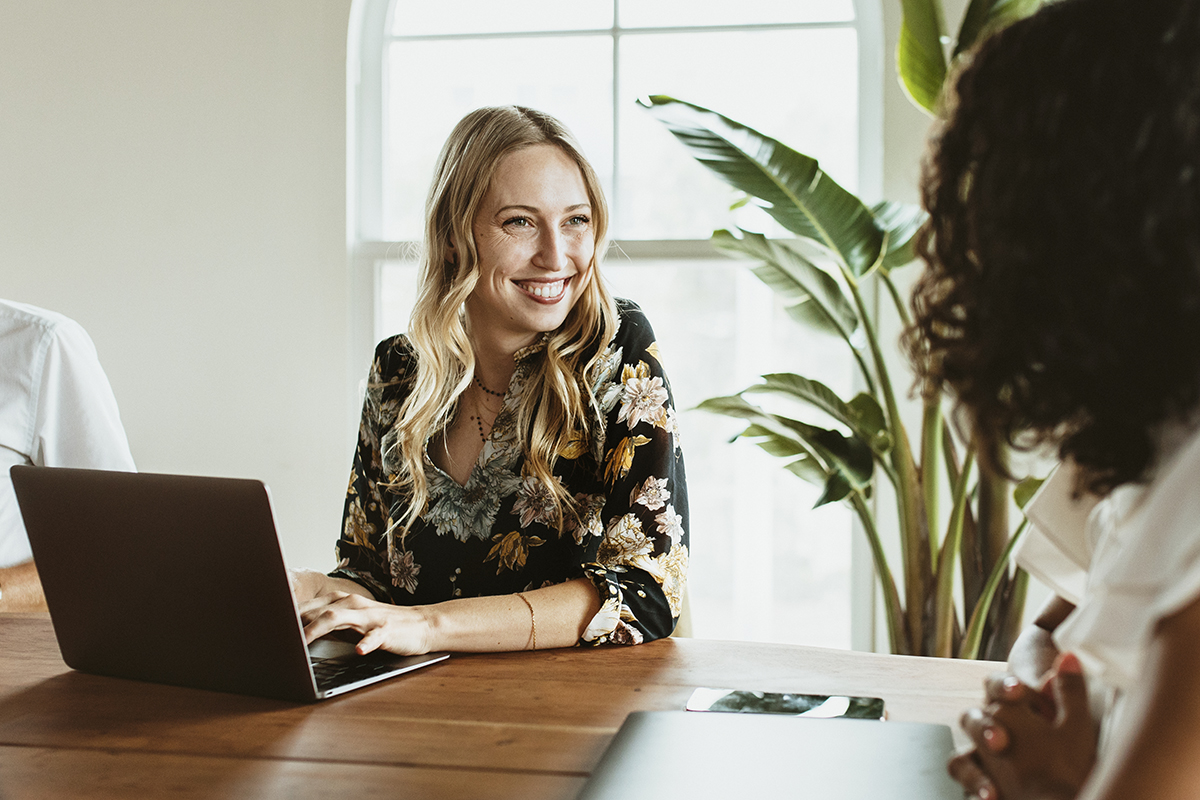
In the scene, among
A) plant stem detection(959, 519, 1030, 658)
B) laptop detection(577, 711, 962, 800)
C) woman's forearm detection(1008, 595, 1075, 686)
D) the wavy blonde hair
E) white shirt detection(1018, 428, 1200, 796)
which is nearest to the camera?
white shirt detection(1018, 428, 1200, 796)

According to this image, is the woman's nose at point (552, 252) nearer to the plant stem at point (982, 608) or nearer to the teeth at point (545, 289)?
the teeth at point (545, 289)

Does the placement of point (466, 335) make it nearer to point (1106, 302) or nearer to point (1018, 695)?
point (1018, 695)

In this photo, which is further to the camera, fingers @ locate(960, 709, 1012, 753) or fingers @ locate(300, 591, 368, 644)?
fingers @ locate(300, 591, 368, 644)

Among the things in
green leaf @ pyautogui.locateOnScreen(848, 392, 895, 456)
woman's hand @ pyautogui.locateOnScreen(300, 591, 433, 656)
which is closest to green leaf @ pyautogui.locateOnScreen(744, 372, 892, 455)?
green leaf @ pyautogui.locateOnScreen(848, 392, 895, 456)

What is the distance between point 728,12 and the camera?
2.95 metres

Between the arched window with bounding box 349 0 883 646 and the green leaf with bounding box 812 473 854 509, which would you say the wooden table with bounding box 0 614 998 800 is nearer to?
the green leaf with bounding box 812 473 854 509

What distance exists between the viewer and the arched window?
2.93m

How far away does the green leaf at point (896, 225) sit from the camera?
2234 mm

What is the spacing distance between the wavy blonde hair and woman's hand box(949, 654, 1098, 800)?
2.93ft

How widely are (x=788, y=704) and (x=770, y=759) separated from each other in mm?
160

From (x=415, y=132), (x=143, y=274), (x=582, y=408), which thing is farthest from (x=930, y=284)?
(x=143, y=274)

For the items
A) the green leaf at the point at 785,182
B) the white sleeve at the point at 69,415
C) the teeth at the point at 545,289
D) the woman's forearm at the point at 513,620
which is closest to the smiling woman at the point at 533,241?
the teeth at the point at 545,289

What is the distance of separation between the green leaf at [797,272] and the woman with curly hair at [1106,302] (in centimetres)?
170

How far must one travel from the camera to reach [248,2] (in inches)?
117
